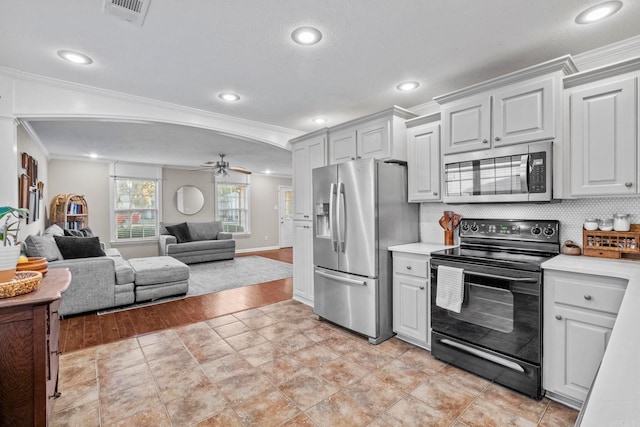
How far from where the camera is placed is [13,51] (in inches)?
90.6

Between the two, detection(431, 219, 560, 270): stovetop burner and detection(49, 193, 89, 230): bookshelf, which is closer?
detection(431, 219, 560, 270): stovetop burner

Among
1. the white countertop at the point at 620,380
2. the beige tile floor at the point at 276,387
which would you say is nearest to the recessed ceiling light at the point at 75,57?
the beige tile floor at the point at 276,387

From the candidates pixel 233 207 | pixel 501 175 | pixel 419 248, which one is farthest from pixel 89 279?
pixel 233 207

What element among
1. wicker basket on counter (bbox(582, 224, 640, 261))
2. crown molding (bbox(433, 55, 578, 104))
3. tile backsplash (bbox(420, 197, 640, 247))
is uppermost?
crown molding (bbox(433, 55, 578, 104))

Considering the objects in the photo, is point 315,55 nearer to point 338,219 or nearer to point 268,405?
point 338,219

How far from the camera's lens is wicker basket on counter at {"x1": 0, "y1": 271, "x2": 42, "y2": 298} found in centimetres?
144

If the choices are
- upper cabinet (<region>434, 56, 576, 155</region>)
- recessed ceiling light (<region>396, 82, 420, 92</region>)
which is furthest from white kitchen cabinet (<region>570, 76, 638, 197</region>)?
recessed ceiling light (<region>396, 82, 420, 92</region>)

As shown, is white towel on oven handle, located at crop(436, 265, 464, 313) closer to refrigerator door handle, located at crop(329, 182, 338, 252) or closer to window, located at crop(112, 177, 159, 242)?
refrigerator door handle, located at crop(329, 182, 338, 252)

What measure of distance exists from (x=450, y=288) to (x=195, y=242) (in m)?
6.18

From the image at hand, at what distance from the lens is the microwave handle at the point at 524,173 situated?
2.30m

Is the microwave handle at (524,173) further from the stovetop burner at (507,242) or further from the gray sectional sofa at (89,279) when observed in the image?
the gray sectional sofa at (89,279)

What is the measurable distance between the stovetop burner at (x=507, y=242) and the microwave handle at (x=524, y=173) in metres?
0.39

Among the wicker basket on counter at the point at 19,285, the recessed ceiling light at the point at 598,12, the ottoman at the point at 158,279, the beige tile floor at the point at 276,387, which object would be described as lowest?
the beige tile floor at the point at 276,387

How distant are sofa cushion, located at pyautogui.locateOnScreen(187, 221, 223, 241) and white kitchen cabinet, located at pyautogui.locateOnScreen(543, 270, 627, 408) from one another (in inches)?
279
